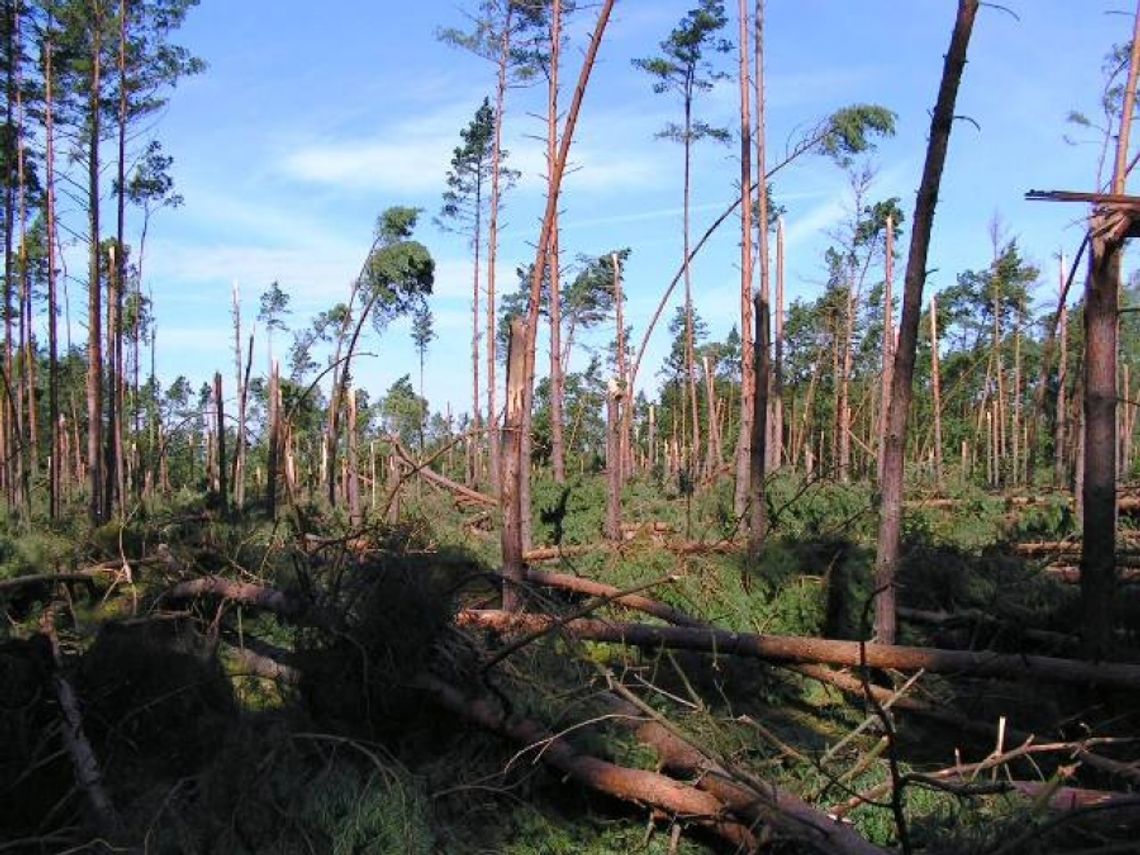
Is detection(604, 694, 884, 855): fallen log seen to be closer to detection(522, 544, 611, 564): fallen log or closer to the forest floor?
the forest floor

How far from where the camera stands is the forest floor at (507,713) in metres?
3.84

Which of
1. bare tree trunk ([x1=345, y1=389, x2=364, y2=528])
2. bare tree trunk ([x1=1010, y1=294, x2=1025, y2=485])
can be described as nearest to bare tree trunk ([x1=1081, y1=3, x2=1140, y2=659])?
bare tree trunk ([x1=345, y1=389, x2=364, y2=528])

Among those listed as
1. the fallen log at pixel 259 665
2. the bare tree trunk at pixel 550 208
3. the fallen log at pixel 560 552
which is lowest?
the fallen log at pixel 259 665

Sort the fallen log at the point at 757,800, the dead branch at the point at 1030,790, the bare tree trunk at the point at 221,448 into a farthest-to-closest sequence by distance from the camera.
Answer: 1. the bare tree trunk at the point at 221,448
2. the fallen log at the point at 757,800
3. the dead branch at the point at 1030,790

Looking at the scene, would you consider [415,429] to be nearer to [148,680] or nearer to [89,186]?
[89,186]

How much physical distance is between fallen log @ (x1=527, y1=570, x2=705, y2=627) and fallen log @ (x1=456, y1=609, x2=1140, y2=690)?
35 centimetres

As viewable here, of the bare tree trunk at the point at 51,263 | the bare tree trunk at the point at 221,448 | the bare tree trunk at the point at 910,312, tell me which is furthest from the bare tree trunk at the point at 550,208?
the bare tree trunk at the point at 51,263

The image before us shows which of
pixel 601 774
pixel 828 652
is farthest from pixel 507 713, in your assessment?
pixel 828 652

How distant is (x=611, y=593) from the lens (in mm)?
6621

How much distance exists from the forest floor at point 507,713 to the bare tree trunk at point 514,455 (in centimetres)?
27

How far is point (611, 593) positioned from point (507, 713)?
1.96m

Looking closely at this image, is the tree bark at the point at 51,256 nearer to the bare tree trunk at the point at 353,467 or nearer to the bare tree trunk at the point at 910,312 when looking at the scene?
the bare tree trunk at the point at 353,467

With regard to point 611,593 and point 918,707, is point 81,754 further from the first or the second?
point 918,707

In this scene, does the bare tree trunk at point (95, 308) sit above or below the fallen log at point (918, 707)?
above
